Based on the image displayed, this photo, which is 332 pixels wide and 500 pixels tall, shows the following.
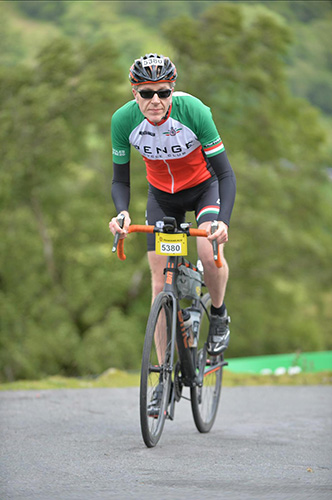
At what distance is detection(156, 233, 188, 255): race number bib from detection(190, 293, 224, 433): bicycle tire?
0.69m

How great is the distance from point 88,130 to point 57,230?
14.0 feet

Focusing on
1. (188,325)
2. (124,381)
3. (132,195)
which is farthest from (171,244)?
(132,195)

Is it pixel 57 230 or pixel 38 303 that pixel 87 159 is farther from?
pixel 38 303

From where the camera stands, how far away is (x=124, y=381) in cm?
990

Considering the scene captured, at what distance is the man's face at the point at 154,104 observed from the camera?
4988 millimetres

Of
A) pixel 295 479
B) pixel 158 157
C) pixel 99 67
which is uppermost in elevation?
pixel 158 157

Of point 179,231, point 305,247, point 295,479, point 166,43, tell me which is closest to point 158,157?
point 179,231

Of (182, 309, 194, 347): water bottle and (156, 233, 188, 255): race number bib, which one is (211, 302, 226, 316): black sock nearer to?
(182, 309, 194, 347): water bottle

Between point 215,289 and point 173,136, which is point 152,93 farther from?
point 215,289

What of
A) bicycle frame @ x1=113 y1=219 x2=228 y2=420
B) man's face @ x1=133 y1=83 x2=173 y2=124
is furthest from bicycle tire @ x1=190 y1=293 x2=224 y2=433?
man's face @ x1=133 y1=83 x2=173 y2=124

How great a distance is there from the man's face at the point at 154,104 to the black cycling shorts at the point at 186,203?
0.68 meters

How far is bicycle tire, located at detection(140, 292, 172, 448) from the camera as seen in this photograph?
476cm

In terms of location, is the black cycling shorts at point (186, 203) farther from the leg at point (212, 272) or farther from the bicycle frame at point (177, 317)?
the bicycle frame at point (177, 317)

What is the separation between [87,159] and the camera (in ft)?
98.3
